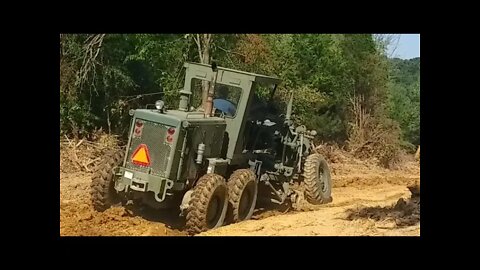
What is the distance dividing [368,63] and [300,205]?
1510 mm

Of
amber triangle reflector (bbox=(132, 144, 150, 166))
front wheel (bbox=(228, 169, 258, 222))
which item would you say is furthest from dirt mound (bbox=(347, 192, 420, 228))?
amber triangle reflector (bbox=(132, 144, 150, 166))

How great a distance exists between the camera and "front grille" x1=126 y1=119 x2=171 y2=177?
5.90m

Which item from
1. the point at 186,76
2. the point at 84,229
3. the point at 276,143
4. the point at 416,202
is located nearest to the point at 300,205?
the point at 276,143

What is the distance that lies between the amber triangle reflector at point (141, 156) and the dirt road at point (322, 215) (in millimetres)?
474

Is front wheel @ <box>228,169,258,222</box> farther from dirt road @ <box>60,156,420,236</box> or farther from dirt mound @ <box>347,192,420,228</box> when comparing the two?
dirt mound @ <box>347,192,420,228</box>

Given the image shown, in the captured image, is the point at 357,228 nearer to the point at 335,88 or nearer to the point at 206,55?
the point at 335,88

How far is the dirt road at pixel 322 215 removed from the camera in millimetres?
6121

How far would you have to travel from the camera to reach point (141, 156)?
596 cm

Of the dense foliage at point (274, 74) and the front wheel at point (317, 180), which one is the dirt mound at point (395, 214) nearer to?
the front wheel at point (317, 180)

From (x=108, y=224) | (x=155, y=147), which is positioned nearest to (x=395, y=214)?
(x=155, y=147)

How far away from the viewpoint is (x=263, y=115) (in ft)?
22.6

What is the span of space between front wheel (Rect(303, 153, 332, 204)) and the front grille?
63.5 inches

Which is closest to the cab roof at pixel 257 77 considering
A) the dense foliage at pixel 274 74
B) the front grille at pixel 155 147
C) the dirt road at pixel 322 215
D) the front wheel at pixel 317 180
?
the dense foliage at pixel 274 74
